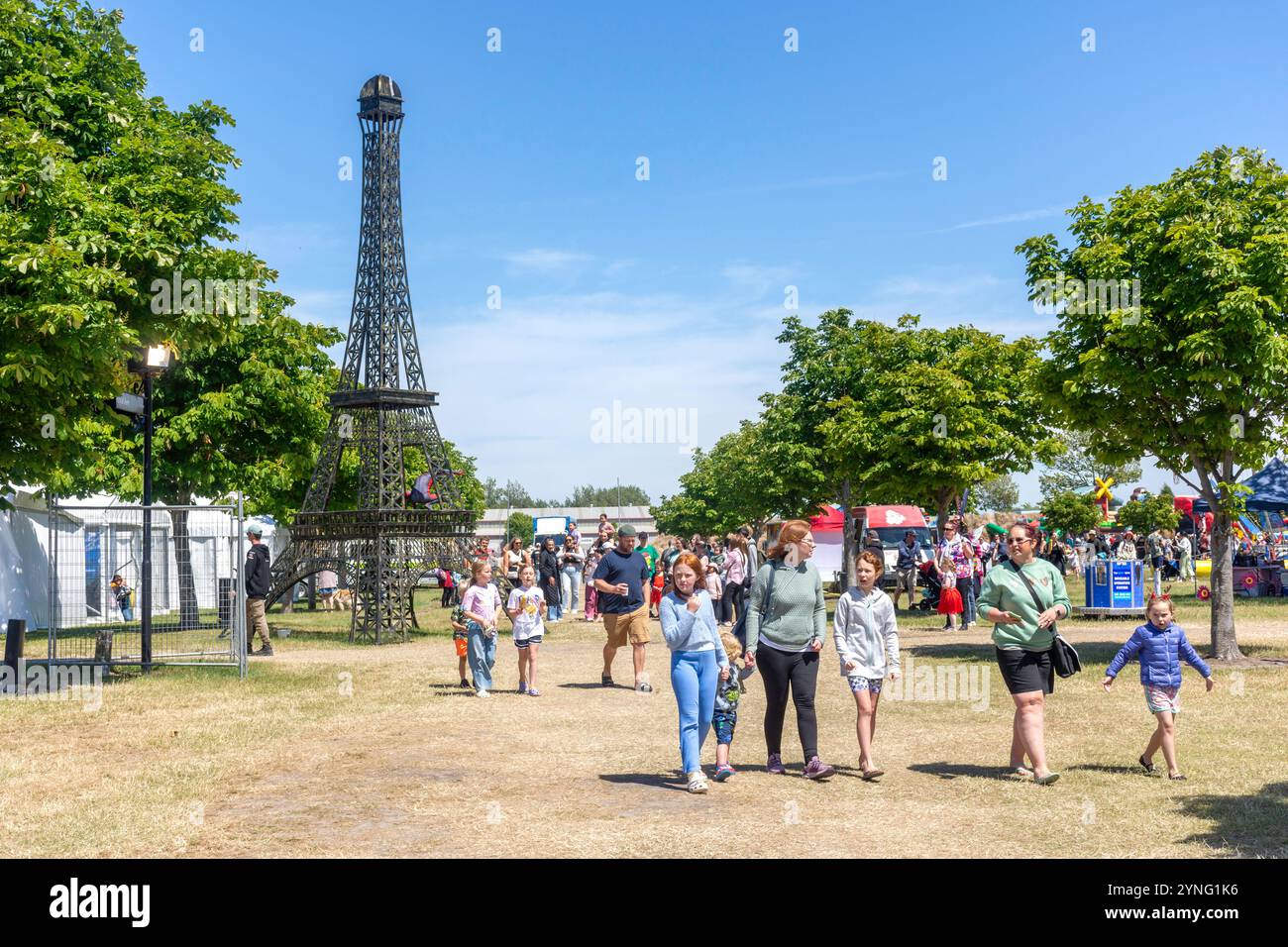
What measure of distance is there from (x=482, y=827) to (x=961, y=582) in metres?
17.2

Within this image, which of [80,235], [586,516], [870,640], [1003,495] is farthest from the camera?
[586,516]

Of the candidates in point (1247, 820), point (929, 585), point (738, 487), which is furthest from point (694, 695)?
point (738, 487)

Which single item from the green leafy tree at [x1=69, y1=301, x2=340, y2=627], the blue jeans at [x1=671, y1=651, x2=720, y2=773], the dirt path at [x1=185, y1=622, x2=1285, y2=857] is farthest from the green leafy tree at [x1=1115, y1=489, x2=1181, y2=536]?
the blue jeans at [x1=671, y1=651, x2=720, y2=773]

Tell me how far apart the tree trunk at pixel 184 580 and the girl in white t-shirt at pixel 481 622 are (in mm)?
5837

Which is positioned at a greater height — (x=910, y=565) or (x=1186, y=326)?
(x=1186, y=326)

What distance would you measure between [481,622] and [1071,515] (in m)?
45.1

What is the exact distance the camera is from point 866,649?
9914 millimetres

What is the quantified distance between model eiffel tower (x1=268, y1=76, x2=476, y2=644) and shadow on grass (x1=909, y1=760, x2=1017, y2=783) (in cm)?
1896

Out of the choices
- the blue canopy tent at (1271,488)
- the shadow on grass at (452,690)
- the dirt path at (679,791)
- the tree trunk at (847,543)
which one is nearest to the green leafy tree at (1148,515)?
the tree trunk at (847,543)

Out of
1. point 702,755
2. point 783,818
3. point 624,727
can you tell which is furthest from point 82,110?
point 783,818

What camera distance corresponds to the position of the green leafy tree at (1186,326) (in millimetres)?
15672

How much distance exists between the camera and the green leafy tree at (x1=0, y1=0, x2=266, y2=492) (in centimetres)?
1427

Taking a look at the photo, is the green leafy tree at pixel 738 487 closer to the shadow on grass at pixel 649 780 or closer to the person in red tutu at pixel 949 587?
the person in red tutu at pixel 949 587

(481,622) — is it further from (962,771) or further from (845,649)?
(962,771)
